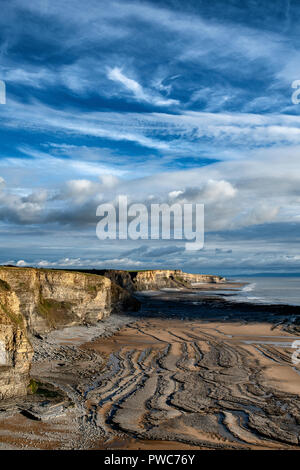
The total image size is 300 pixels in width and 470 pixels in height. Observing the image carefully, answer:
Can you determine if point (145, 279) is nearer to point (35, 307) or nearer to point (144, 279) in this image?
→ point (144, 279)

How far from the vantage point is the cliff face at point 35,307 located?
16719mm

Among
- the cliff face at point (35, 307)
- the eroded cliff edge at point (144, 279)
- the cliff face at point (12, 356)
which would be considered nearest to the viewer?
the cliff face at point (12, 356)

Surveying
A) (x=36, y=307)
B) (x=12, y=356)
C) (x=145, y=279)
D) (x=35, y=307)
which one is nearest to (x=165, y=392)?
(x=12, y=356)

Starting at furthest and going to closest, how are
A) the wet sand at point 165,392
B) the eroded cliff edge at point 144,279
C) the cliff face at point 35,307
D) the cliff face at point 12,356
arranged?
1. the eroded cliff edge at point 144,279
2. the cliff face at point 35,307
3. the cliff face at point 12,356
4. the wet sand at point 165,392

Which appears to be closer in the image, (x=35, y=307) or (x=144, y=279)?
(x=35, y=307)

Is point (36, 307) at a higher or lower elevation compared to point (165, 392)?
higher

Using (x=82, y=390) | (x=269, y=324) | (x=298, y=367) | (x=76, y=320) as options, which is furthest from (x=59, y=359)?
(x=269, y=324)

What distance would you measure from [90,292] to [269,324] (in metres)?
25.3

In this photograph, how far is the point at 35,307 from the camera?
32.8 metres

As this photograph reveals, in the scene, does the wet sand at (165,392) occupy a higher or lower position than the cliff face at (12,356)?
lower

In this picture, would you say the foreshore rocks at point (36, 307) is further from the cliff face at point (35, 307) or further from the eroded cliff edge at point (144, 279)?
the eroded cliff edge at point (144, 279)

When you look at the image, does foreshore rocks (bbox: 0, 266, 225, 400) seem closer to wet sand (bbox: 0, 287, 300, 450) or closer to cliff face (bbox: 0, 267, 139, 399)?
cliff face (bbox: 0, 267, 139, 399)

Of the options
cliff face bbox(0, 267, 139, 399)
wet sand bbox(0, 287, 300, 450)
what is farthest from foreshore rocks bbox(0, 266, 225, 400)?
wet sand bbox(0, 287, 300, 450)

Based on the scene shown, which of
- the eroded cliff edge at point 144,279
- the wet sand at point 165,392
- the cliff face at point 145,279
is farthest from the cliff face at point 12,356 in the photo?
the cliff face at point 145,279
